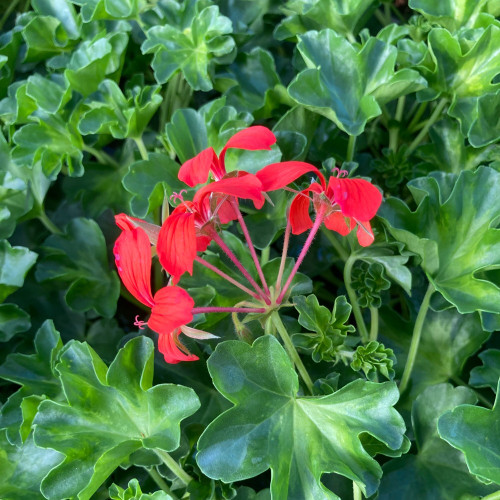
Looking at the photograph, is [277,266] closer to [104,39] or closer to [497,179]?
[497,179]

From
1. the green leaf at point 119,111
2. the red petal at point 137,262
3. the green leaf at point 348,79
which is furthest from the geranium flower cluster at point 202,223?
the green leaf at point 119,111

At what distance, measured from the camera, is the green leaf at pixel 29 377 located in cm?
100

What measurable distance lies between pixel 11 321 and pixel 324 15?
2.55 ft

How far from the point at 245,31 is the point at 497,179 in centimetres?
59

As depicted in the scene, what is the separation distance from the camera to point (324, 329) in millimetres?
896

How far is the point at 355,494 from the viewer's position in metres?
0.87

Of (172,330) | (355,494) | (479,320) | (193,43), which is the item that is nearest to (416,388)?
(479,320)

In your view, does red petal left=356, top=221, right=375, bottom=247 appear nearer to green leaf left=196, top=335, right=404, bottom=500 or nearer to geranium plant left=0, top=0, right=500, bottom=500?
geranium plant left=0, top=0, right=500, bottom=500

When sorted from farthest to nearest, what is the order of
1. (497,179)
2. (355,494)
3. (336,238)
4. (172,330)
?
(336,238)
(497,179)
(355,494)
(172,330)

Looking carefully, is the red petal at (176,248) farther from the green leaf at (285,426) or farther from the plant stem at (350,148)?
the plant stem at (350,148)

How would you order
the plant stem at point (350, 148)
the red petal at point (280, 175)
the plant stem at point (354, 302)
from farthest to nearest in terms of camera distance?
the plant stem at point (350, 148), the plant stem at point (354, 302), the red petal at point (280, 175)

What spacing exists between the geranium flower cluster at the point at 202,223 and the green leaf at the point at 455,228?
0.16 m

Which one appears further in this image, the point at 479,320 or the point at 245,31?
the point at 245,31

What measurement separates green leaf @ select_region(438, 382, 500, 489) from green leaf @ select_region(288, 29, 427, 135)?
0.46m
